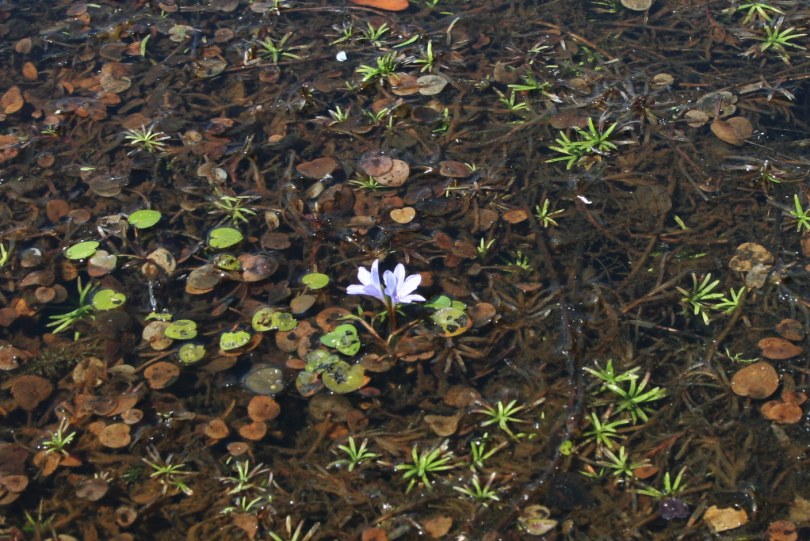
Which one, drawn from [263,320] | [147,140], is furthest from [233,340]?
[147,140]

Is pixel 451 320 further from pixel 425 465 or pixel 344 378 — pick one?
pixel 425 465

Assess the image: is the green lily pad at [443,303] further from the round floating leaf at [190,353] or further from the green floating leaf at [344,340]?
the round floating leaf at [190,353]

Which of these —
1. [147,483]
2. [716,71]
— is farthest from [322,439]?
[716,71]

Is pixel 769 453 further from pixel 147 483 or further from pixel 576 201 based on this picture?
pixel 147 483

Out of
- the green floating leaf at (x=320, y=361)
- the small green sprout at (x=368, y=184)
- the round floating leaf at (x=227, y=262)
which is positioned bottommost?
the green floating leaf at (x=320, y=361)

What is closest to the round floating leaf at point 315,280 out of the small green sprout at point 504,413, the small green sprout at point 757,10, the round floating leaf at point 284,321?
the round floating leaf at point 284,321
